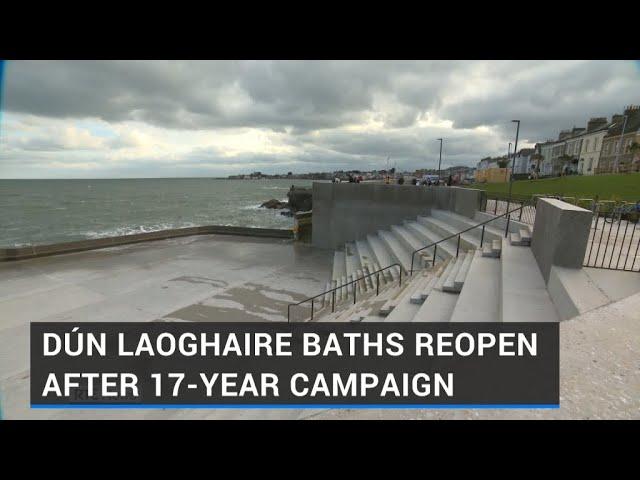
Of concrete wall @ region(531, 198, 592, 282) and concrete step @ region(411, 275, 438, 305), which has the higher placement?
concrete wall @ region(531, 198, 592, 282)

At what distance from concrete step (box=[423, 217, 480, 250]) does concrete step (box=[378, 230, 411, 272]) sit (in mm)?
1644

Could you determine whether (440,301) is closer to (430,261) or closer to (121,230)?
(430,261)

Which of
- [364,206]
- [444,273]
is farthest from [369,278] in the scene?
[364,206]

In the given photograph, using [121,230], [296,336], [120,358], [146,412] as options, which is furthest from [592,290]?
[121,230]

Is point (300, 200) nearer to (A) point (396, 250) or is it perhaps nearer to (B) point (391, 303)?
(A) point (396, 250)

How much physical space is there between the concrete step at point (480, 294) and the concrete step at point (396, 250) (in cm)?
340

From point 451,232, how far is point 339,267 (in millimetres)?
5435

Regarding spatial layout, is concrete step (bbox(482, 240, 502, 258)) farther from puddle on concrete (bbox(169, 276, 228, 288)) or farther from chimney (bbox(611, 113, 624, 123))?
chimney (bbox(611, 113, 624, 123))

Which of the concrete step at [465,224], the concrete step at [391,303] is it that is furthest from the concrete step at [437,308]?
the concrete step at [465,224]

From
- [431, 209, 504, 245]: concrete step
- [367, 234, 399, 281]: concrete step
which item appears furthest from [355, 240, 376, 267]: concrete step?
[431, 209, 504, 245]: concrete step

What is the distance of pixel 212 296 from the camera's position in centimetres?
1133

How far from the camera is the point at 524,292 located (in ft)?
17.7

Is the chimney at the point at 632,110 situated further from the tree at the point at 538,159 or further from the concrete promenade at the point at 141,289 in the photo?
the concrete promenade at the point at 141,289

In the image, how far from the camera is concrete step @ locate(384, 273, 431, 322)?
21.0ft
